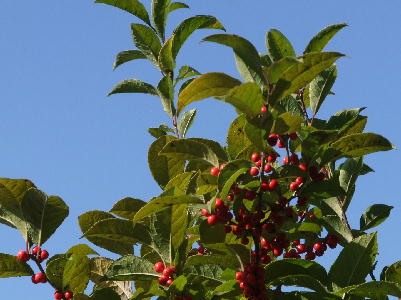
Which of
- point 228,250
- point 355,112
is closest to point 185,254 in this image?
point 228,250

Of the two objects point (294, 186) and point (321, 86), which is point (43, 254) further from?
point (321, 86)

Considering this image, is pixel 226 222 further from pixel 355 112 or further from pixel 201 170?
pixel 355 112

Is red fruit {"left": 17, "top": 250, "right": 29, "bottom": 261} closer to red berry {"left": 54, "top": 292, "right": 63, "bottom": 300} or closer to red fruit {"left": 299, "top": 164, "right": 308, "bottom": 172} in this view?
red berry {"left": 54, "top": 292, "right": 63, "bottom": 300}

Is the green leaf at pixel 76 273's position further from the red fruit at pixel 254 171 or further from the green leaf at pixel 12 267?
the red fruit at pixel 254 171

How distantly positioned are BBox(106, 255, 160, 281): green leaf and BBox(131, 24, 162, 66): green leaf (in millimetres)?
1536

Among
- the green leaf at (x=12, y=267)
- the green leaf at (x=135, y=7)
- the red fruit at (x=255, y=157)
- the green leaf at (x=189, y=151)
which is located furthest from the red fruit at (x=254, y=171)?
the green leaf at (x=135, y=7)

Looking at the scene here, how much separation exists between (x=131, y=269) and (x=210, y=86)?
1.25m

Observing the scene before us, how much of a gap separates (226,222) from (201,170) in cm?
44

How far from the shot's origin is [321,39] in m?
3.52

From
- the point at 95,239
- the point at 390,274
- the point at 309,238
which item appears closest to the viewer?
the point at 390,274

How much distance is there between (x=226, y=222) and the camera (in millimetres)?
3477

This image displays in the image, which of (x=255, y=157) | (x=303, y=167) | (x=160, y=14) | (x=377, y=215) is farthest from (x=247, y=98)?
(x=377, y=215)

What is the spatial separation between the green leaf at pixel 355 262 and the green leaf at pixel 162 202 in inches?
32.4

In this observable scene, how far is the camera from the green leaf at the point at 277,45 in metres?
3.72
